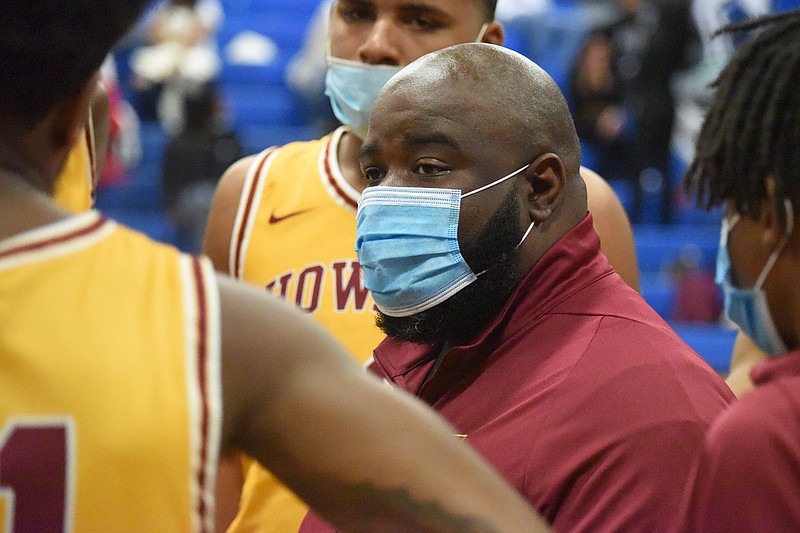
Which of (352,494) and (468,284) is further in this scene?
(468,284)

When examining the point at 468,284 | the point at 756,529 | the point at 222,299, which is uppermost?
the point at 222,299

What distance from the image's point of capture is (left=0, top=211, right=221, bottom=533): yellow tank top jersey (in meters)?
1.25

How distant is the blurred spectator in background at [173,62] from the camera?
10.6 m

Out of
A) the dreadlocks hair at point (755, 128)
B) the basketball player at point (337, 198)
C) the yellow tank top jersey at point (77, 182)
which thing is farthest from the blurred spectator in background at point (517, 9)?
the yellow tank top jersey at point (77, 182)

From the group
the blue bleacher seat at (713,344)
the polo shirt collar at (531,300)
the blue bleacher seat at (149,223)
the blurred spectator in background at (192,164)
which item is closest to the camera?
the polo shirt collar at (531,300)

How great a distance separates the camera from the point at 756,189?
A: 1.72 metres

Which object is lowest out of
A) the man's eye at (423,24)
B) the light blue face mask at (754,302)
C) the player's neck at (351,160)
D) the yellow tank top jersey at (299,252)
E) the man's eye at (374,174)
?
the yellow tank top jersey at (299,252)

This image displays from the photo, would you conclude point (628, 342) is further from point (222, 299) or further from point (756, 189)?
point (222, 299)

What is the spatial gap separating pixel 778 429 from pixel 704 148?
1.60 feet

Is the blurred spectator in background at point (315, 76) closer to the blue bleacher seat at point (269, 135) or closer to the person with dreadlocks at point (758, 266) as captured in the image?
the blue bleacher seat at point (269, 135)

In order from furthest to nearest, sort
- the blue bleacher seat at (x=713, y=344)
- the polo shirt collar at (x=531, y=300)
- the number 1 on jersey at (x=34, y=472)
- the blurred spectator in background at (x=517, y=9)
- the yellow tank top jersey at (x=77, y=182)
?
the blurred spectator in background at (x=517, y=9)
the blue bleacher seat at (x=713, y=344)
the polo shirt collar at (x=531, y=300)
the yellow tank top jersey at (x=77, y=182)
the number 1 on jersey at (x=34, y=472)

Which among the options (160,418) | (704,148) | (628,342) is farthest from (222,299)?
(628,342)

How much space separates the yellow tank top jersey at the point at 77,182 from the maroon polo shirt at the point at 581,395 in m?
0.84

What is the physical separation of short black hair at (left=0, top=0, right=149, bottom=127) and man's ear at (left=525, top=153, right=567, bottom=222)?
123cm
